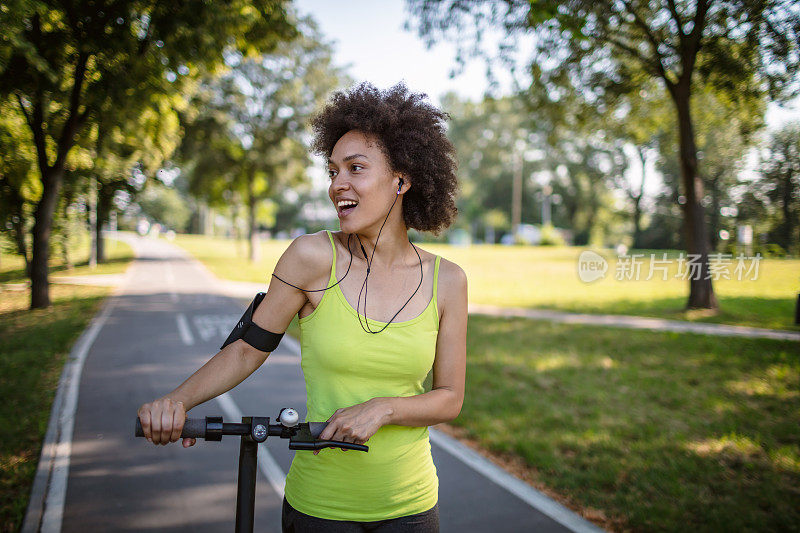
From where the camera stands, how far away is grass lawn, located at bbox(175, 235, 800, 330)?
22.7 ft

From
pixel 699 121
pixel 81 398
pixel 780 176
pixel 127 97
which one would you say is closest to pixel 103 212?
pixel 127 97

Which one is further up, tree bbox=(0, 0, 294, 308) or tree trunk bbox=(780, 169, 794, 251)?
tree bbox=(0, 0, 294, 308)

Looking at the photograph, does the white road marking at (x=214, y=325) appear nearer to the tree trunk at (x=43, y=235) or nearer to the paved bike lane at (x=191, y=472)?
the paved bike lane at (x=191, y=472)

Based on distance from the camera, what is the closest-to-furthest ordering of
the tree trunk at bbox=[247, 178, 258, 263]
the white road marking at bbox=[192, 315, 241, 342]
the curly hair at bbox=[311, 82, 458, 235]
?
1. the curly hair at bbox=[311, 82, 458, 235]
2. the white road marking at bbox=[192, 315, 241, 342]
3. the tree trunk at bbox=[247, 178, 258, 263]

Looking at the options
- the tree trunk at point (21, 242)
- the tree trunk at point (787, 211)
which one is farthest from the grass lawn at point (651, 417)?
the tree trunk at point (21, 242)

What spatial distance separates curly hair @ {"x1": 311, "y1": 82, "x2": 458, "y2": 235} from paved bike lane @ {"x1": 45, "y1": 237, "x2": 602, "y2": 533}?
276 centimetres

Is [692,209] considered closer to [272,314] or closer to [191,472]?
[191,472]

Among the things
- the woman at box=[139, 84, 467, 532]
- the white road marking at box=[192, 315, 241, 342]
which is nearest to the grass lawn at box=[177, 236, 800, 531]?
the white road marking at box=[192, 315, 241, 342]

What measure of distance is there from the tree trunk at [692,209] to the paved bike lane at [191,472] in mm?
8482

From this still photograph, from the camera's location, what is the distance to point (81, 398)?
6.48 metres

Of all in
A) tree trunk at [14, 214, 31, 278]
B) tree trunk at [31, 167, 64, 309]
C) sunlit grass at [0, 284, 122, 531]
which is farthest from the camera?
tree trunk at [31, 167, 64, 309]

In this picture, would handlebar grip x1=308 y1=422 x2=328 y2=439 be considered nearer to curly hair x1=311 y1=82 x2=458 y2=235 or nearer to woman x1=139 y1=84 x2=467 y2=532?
woman x1=139 y1=84 x2=467 y2=532

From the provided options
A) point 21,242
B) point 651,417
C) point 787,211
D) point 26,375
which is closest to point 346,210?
point 787,211

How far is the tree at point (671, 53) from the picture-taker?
7.27 metres
